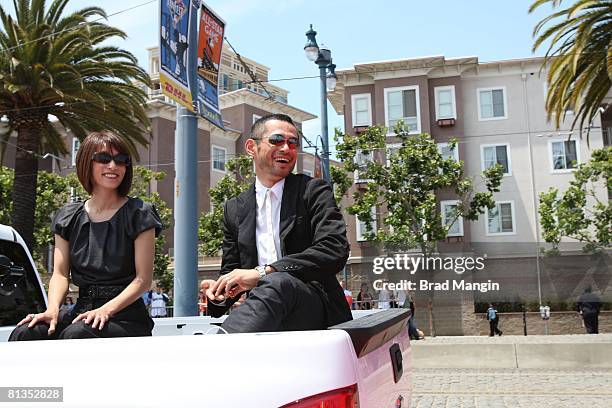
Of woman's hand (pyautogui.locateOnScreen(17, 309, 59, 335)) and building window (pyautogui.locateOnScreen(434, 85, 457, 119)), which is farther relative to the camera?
building window (pyautogui.locateOnScreen(434, 85, 457, 119))

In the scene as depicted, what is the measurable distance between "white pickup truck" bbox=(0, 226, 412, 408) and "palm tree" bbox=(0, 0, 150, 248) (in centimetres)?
1527

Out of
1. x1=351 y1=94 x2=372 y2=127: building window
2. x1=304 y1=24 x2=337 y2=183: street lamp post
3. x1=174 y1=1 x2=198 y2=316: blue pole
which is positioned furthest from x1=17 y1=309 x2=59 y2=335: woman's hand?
x1=351 y1=94 x2=372 y2=127: building window

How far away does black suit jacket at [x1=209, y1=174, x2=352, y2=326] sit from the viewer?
8.79ft

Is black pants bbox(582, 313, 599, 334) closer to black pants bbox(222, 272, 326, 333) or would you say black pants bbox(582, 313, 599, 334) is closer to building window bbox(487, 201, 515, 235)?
building window bbox(487, 201, 515, 235)

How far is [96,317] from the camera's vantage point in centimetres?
260

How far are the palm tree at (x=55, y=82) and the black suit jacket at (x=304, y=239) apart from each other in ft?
45.6

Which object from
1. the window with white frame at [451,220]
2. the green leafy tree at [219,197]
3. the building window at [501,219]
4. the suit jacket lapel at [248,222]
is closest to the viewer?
the suit jacket lapel at [248,222]

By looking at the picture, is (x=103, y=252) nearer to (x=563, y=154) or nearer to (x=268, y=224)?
(x=268, y=224)

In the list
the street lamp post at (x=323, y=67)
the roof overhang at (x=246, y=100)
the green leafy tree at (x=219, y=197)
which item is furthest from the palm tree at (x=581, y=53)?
the roof overhang at (x=246, y=100)

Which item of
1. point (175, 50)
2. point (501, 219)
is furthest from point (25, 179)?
point (501, 219)

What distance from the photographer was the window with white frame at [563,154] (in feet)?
117

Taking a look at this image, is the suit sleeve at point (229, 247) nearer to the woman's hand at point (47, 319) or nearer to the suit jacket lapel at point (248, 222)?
the suit jacket lapel at point (248, 222)

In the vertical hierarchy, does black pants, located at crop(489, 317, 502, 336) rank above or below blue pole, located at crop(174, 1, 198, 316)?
below

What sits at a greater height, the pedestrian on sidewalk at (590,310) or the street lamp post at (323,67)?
the street lamp post at (323,67)
